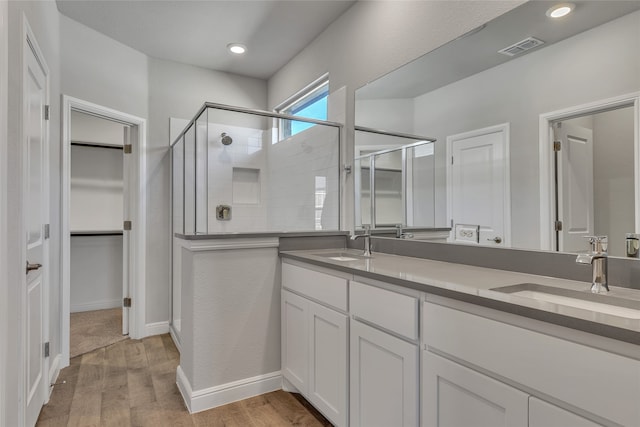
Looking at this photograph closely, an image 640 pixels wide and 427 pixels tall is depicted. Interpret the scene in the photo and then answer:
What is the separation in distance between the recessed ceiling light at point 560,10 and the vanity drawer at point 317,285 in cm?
139

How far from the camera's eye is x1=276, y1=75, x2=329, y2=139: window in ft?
9.41

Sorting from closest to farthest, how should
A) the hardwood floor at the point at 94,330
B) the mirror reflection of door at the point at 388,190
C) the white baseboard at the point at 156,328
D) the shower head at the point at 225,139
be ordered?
the mirror reflection of door at the point at 388,190, the shower head at the point at 225,139, the hardwood floor at the point at 94,330, the white baseboard at the point at 156,328

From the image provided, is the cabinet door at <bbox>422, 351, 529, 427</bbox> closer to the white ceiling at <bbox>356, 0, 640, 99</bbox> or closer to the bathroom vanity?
the bathroom vanity

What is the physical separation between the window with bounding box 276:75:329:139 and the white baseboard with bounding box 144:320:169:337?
2.17m

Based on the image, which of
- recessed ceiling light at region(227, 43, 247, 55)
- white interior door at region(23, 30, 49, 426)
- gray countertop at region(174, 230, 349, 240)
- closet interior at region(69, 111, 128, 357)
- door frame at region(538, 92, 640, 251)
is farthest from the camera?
closet interior at region(69, 111, 128, 357)

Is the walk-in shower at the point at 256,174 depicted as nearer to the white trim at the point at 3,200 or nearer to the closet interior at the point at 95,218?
the white trim at the point at 3,200

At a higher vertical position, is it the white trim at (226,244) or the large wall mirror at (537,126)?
the large wall mirror at (537,126)

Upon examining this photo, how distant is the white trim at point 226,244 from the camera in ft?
6.61

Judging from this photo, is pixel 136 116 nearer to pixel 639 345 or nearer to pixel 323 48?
pixel 323 48

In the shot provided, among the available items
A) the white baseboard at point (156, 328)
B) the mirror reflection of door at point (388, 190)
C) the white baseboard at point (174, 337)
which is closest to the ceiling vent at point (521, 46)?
the mirror reflection of door at point (388, 190)

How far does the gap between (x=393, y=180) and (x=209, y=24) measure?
1978mm

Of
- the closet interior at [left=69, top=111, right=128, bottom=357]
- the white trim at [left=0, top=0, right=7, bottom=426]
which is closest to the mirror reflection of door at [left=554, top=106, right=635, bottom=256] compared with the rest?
the white trim at [left=0, top=0, right=7, bottom=426]

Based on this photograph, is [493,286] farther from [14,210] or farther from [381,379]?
[14,210]

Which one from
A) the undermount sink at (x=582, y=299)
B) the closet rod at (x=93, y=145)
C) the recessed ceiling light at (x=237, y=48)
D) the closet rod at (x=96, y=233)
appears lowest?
the undermount sink at (x=582, y=299)
